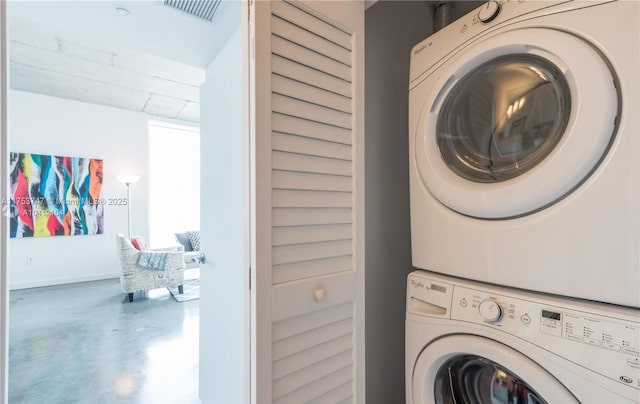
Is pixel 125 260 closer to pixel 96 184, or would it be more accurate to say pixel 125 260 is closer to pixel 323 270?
pixel 96 184

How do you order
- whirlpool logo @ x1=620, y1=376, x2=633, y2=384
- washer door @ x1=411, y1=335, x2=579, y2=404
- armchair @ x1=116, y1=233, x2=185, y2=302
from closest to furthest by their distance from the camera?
whirlpool logo @ x1=620, y1=376, x2=633, y2=384 < washer door @ x1=411, y1=335, x2=579, y2=404 < armchair @ x1=116, y1=233, x2=185, y2=302

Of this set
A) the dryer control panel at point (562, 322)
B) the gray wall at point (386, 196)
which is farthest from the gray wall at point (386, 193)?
the dryer control panel at point (562, 322)

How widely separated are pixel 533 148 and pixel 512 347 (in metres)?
0.51

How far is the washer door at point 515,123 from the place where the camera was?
673mm

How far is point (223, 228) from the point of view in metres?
1.51

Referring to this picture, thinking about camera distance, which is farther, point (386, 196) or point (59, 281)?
point (59, 281)

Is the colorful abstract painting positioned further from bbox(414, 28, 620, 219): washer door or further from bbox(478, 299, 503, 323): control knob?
bbox(478, 299, 503, 323): control knob

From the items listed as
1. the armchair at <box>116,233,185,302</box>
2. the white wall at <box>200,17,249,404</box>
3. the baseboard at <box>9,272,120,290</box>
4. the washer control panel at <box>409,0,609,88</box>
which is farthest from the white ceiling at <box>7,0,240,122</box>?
the baseboard at <box>9,272,120,290</box>

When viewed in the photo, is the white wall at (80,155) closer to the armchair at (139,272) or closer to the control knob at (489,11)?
the armchair at (139,272)

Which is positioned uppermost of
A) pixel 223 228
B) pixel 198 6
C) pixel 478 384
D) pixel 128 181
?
pixel 198 6

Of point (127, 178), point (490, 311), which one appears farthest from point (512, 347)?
point (127, 178)

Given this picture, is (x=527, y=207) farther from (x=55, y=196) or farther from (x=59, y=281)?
(x=59, y=281)

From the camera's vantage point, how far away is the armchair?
11.9 ft

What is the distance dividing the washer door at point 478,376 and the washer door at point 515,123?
1.16 ft
